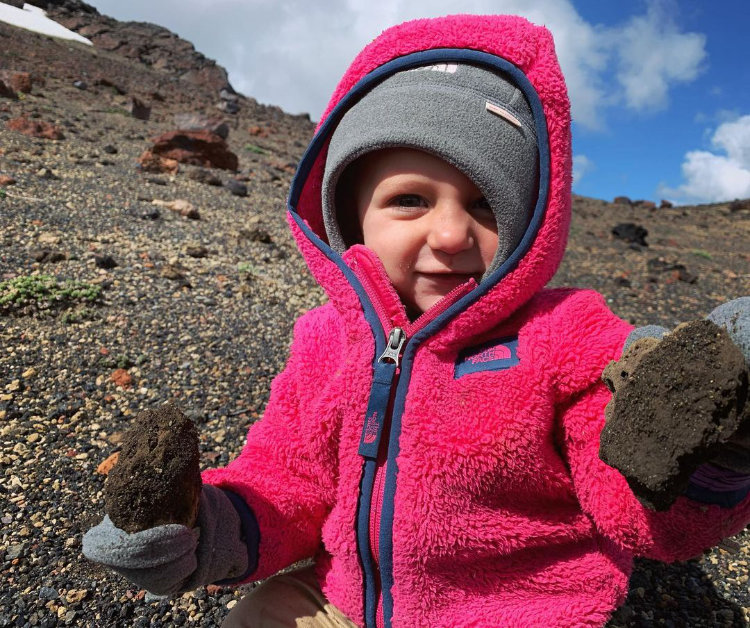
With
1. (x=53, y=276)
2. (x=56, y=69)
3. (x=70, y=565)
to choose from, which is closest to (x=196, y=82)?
(x=56, y=69)

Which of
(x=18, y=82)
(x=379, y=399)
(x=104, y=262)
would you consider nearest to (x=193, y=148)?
(x=18, y=82)

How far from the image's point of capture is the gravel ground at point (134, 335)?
2.60 m

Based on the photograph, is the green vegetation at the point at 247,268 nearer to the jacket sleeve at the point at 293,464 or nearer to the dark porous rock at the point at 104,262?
the dark porous rock at the point at 104,262

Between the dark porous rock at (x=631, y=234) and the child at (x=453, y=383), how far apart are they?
11697 mm

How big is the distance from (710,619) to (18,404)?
402 cm

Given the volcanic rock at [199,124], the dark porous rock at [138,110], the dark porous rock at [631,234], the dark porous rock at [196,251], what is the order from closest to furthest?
the dark porous rock at [196,251] < the dark porous rock at [631,234] < the volcanic rock at [199,124] < the dark porous rock at [138,110]

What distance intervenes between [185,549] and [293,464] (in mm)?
493

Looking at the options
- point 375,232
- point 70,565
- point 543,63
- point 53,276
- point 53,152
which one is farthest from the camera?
point 53,152

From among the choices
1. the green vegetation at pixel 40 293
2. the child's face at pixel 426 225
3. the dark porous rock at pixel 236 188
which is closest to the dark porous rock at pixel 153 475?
the child's face at pixel 426 225

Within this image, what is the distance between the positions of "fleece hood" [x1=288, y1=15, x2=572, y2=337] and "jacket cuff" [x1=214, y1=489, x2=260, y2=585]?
67 cm

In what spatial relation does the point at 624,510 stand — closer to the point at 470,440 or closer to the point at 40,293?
the point at 470,440

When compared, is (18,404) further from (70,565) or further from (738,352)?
(738,352)

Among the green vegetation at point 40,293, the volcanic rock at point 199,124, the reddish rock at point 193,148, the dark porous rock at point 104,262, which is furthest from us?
the volcanic rock at point 199,124

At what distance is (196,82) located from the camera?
3102 cm
